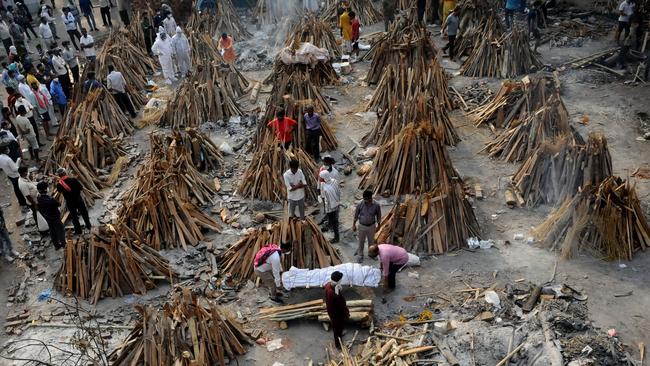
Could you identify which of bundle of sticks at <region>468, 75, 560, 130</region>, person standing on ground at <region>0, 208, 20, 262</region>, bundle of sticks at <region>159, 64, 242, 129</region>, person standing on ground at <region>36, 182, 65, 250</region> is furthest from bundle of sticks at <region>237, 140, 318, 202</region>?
bundle of sticks at <region>468, 75, 560, 130</region>

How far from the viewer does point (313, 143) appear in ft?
45.3

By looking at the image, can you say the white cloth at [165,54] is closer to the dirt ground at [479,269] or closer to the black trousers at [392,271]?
the dirt ground at [479,269]

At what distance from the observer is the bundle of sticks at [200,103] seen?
1572 centimetres

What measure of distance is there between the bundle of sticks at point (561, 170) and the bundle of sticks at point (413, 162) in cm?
142

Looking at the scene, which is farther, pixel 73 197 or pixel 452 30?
pixel 452 30

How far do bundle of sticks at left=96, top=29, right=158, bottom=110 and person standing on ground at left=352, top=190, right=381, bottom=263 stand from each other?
9476 millimetres

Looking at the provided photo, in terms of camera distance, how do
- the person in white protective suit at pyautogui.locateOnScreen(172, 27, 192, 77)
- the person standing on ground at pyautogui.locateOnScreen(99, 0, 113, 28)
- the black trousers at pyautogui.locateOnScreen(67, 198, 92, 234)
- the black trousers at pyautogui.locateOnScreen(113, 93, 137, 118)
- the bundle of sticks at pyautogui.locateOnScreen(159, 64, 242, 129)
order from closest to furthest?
the black trousers at pyautogui.locateOnScreen(67, 198, 92, 234) < the bundle of sticks at pyautogui.locateOnScreen(159, 64, 242, 129) < the black trousers at pyautogui.locateOnScreen(113, 93, 137, 118) < the person in white protective suit at pyautogui.locateOnScreen(172, 27, 192, 77) < the person standing on ground at pyautogui.locateOnScreen(99, 0, 113, 28)

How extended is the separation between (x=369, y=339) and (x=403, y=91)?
797 centimetres

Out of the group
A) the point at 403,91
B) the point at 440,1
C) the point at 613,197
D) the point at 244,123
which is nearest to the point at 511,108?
the point at 403,91

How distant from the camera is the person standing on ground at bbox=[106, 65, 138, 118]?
1650 centimetres

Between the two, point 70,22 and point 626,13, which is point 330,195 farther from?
point 70,22

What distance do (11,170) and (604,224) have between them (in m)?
11.2

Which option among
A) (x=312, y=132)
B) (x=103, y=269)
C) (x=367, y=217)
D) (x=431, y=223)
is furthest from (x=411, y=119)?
(x=103, y=269)

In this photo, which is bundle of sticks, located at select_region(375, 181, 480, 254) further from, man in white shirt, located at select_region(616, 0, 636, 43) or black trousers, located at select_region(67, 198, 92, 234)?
man in white shirt, located at select_region(616, 0, 636, 43)
